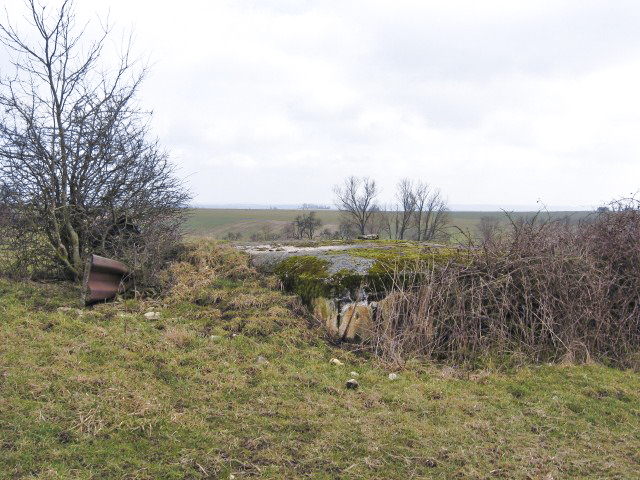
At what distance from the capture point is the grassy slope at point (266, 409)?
2994mm

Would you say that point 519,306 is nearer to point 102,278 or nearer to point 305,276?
point 305,276

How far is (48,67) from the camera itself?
699cm

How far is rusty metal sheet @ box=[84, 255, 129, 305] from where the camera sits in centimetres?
626

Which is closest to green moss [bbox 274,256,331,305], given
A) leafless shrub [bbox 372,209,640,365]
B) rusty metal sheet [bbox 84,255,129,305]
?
leafless shrub [bbox 372,209,640,365]

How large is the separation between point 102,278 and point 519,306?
5811 millimetres

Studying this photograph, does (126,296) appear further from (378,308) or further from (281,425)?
(281,425)

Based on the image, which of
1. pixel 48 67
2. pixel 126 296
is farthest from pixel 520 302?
pixel 48 67

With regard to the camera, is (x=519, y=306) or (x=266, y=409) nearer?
(x=266, y=409)

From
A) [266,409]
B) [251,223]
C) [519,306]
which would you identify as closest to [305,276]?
[266,409]

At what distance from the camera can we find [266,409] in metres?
3.79

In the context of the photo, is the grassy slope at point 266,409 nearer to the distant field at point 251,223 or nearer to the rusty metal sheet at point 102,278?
the rusty metal sheet at point 102,278

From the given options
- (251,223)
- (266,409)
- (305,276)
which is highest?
(305,276)

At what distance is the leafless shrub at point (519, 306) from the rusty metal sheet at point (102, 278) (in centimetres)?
386

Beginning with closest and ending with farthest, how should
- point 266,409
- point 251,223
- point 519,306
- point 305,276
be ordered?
point 266,409
point 519,306
point 305,276
point 251,223
